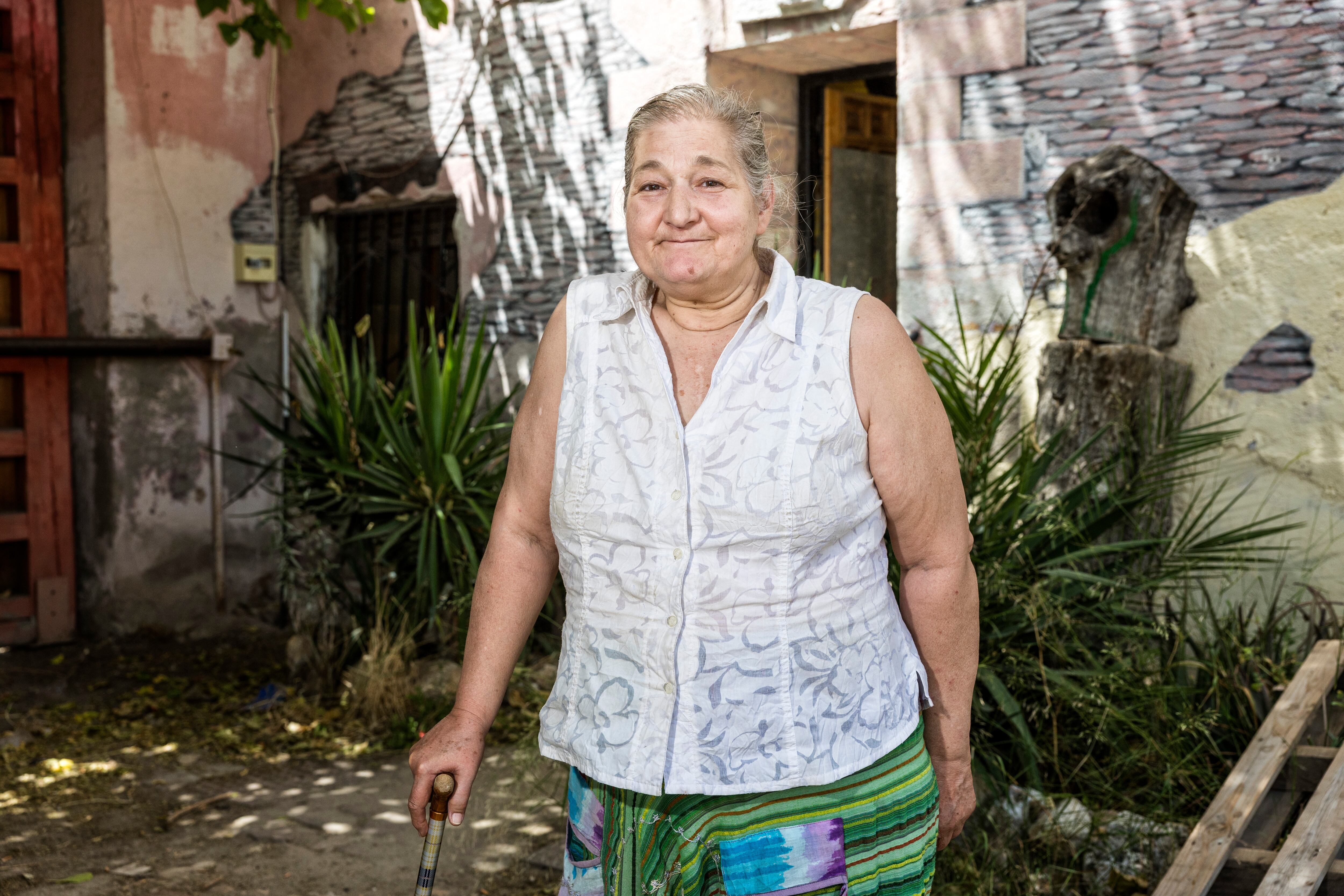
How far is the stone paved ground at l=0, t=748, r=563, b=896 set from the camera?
332 centimetres

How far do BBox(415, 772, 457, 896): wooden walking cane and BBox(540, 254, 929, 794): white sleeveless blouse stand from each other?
16cm

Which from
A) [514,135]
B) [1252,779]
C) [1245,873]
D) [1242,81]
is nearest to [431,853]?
[1245,873]

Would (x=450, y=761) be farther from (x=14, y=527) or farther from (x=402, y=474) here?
(x=14, y=527)

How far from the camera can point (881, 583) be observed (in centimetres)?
174

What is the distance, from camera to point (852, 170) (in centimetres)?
520

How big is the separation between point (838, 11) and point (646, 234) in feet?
10.1

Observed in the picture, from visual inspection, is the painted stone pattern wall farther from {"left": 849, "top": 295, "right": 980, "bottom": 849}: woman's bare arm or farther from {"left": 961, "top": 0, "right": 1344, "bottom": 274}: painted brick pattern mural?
{"left": 849, "top": 295, "right": 980, "bottom": 849}: woman's bare arm

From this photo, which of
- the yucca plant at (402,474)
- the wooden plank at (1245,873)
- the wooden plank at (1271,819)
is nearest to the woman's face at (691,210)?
the wooden plank at (1245,873)

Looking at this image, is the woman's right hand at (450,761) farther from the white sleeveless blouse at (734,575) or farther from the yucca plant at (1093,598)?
the yucca plant at (1093,598)

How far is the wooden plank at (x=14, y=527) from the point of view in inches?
221

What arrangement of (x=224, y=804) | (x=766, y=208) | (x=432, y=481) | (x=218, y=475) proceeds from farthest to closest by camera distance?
(x=218, y=475), (x=432, y=481), (x=224, y=804), (x=766, y=208)

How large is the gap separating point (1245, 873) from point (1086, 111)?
2.49 metres

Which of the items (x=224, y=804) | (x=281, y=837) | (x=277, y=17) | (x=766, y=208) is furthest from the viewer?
(x=277, y=17)

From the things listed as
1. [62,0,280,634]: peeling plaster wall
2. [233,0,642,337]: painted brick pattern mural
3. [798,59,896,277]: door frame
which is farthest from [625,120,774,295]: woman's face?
[62,0,280,634]: peeling plaster wall
